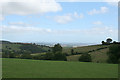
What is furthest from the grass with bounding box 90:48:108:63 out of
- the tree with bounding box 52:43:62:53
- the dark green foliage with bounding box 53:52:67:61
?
the tree with bounding box 52:43:62:53

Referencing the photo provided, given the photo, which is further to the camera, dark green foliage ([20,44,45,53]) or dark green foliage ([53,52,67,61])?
dark green foliage ([20,44,45,53])

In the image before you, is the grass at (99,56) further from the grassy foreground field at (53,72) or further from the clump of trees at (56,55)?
the grassy foreground field at (53,72)

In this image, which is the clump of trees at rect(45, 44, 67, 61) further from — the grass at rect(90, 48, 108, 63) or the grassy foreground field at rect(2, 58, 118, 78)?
the grassy foreground field at rect(2, 58, 118, 78)

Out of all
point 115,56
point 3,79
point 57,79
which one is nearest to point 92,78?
point 57,79

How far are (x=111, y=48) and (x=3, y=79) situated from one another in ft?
80.0

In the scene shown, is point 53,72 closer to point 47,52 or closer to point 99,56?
point 47,52

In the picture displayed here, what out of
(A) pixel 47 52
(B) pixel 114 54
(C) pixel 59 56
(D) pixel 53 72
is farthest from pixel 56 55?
(D) pixel 53 72

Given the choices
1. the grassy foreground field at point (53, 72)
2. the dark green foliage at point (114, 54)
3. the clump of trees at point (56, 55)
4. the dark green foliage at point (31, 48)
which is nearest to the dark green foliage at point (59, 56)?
the clump of trees at point (56, 55)

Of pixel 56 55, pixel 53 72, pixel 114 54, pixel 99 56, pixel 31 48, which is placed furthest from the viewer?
pixel 31 48

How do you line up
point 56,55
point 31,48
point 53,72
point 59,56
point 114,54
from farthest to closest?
point 31,48 → point 56,55 → point 59,56 → point 114,54 → point 53,72

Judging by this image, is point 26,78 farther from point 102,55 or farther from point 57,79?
point 102,55

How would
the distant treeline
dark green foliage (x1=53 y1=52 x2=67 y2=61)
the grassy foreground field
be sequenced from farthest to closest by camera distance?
dark green foliage (x1=53 y1=52 x2=67 y2=61) → the distant treeline → the grassy foreground field

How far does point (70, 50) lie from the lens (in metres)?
34.1

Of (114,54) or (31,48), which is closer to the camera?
(114,54)
